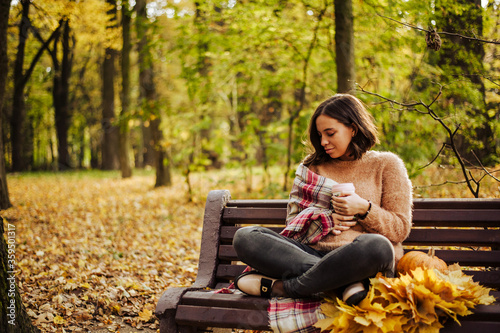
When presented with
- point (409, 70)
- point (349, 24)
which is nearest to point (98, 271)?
point (349, 24)

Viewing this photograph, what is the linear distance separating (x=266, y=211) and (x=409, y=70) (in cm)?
441

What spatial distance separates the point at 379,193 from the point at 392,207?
135mm

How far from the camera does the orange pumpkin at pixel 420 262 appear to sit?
2215mm

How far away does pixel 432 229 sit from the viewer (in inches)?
104

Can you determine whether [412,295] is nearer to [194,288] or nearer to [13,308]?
[194,288]

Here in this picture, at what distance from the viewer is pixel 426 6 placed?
4191 millimetres

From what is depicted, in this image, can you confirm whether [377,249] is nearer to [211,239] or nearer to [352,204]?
[352,204]

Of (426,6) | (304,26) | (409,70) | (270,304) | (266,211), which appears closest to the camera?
(270,304)

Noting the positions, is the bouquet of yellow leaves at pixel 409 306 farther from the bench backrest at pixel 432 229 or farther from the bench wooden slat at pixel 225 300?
the bench backrest at pixel 432 229

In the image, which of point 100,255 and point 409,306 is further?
point 100,255

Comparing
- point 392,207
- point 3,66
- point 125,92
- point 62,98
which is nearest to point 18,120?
point 62,98

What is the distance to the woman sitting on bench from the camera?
200 cm

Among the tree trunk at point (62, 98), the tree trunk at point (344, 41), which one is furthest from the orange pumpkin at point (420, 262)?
the tree trunk at point (62, 98)

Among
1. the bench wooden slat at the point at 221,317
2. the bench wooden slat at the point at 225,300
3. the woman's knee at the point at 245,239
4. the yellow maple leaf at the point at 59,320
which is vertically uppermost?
the woman's knee at the point at 245,239
